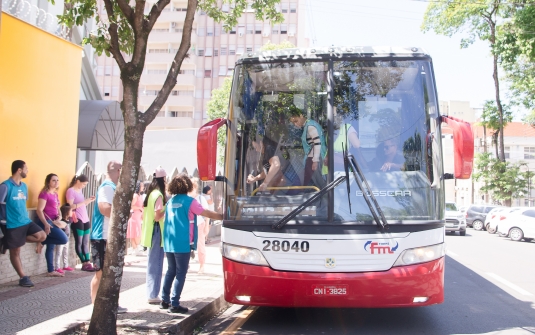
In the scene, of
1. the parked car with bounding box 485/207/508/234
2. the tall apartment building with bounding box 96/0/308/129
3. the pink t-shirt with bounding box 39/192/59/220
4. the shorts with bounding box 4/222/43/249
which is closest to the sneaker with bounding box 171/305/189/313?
the shorts with bounding box 4/222/43/249

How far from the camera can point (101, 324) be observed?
19.3 ft

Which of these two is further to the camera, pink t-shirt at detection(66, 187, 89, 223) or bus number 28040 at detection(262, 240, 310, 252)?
pink t-shirt at detection(66, 187, 89, 223)

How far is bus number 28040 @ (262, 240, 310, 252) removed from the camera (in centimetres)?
634

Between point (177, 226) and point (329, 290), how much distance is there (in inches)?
84.3

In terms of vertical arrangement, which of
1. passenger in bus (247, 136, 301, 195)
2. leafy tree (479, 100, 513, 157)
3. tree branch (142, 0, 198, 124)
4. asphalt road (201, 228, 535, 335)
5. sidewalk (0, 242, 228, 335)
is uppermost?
leafy tree (479, 100, 513, 157)

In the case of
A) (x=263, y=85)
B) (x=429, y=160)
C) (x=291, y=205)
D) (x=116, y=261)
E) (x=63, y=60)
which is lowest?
(x=116, y=261)

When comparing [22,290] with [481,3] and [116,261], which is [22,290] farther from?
[481,3]

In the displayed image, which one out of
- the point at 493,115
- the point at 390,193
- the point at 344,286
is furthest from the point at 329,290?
the point at 493,115

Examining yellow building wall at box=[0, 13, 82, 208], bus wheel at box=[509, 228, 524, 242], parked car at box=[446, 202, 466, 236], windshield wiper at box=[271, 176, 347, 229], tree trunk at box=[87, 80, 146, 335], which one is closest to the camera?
tree trunk at box=[87, 80, 146, 335]

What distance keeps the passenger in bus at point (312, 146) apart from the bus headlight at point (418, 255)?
1.19 metres

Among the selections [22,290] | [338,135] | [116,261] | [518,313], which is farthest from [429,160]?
[22,290]

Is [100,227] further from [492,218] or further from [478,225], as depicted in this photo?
[478,225]

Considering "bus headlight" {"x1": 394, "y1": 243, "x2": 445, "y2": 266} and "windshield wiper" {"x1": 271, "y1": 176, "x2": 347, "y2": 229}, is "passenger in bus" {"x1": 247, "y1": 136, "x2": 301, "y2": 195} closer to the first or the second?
"windshield wiper" {"x1": 271, "y1": 176, "x2": 347, "y2": 229}

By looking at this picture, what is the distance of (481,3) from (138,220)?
29.9 m
